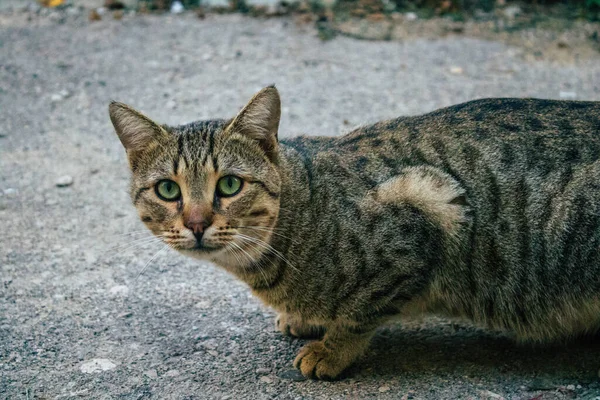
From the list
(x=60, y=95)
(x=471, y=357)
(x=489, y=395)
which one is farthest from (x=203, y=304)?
(x=60, y=95)

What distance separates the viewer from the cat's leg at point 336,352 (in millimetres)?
3457

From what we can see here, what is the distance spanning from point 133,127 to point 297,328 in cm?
128

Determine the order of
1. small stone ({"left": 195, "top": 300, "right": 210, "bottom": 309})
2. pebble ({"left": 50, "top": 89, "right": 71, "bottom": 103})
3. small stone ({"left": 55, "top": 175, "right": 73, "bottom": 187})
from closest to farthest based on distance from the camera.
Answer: small stone ({"left": 195, "top": 300, "right": 210, "bottom": 309}) < small stone ({"left": 55, "top": 175, "right": 73, "bottom": 187}) < pebble ({"left": 50, "top": 89, "right": 71, "bottom": 103})

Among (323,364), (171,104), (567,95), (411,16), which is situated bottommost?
(323,364)

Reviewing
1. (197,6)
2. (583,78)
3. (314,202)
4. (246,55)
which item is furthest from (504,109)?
(197,6)

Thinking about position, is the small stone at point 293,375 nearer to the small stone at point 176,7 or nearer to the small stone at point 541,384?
the small stone at point 541,384

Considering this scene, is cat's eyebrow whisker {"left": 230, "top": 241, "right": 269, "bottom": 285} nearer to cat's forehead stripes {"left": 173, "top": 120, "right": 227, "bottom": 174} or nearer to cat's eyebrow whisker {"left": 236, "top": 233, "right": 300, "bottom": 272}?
cat's eyebrow whisker {"left": 236, "top": 233, "right": 300, "bottom": 272}

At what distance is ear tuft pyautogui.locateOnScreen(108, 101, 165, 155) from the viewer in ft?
11.0

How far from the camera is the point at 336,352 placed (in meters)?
3.48

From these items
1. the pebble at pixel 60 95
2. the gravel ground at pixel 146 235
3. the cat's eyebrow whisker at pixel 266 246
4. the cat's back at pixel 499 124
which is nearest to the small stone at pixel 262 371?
the gravel ground at pixel 146 235

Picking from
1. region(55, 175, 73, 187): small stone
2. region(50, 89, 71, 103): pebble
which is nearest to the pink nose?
region(55, 175, 73, 187): small stone

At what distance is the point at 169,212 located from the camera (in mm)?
3244

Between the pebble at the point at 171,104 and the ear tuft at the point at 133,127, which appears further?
the pebble at the point at 171,104

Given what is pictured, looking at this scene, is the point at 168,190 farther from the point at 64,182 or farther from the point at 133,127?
the point at 64,182
